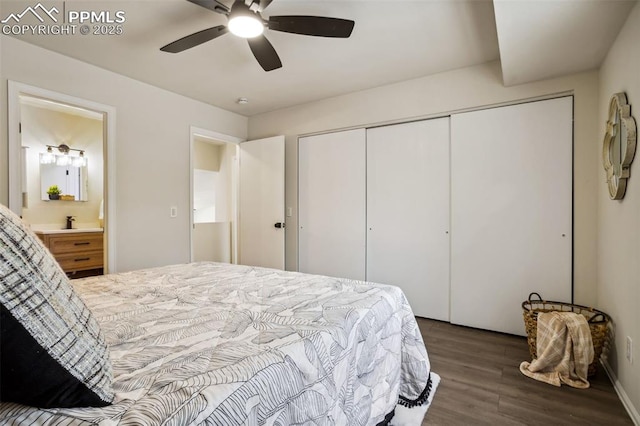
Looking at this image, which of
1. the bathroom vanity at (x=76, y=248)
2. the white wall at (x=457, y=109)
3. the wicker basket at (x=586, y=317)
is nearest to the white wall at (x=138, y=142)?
the white wall at (x=457, y=109)

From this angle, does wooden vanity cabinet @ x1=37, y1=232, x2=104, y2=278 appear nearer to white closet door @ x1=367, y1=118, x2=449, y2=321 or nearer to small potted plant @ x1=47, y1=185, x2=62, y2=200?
small potted plant @ x1=47, y1=185, x2=62, y2=200

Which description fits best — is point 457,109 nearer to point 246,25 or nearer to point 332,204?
point 332,204

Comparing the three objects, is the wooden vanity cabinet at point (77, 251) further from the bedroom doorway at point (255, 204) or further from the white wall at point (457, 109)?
the white wall at point (457, 109)

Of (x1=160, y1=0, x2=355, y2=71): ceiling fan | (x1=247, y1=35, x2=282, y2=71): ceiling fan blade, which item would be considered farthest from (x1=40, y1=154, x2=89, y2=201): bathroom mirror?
(x1=247, y1=35, x2=282, y2=71): ceiling fan blade

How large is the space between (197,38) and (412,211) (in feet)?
8.29

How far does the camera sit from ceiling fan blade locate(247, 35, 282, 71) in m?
2.21

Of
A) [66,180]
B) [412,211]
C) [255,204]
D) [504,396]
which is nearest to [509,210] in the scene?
[412,211]

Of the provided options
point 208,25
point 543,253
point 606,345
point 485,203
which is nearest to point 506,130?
point 485,203

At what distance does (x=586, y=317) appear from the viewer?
7.77 ft

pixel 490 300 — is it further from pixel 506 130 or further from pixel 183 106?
pixel 183 106

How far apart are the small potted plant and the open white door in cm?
282

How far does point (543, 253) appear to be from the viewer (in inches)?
112

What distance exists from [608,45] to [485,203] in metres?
1.43

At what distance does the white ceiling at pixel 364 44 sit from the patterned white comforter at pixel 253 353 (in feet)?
6.12
